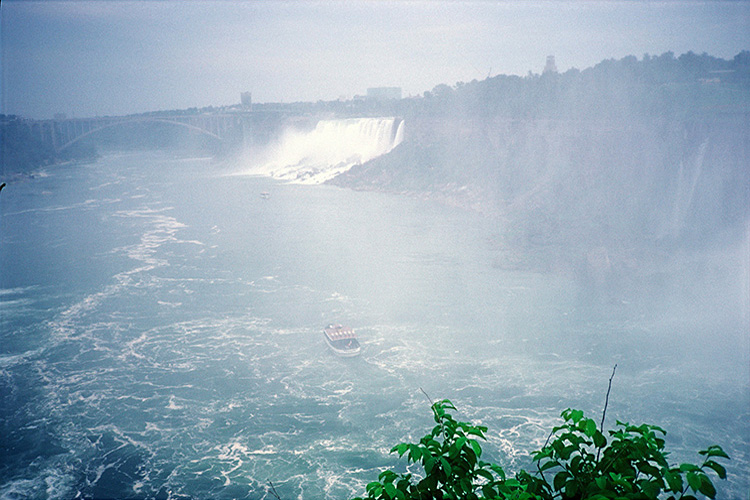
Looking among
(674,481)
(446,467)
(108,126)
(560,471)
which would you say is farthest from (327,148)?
(674,481)

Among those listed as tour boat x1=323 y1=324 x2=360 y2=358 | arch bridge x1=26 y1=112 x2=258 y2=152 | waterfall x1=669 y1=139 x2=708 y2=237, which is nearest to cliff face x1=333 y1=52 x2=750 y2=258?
waterfall x1=669 y1=139 x2=708 y2=237

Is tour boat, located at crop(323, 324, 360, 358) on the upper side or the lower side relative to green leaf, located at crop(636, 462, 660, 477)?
lower

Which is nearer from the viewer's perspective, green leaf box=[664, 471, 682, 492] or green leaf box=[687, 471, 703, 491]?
green leaf box=[687, 471, 703, 491]

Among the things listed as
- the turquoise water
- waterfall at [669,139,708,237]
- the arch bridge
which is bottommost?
the turquoise water

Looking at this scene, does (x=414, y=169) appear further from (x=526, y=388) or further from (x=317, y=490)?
(x=317, y=490)

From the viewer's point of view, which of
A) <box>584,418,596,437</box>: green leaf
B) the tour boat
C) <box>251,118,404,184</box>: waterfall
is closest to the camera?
<box>584,418,596,437</box>: green leaf

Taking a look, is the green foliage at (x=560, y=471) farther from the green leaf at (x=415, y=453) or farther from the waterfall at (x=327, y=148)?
the waterfall at (x=327, y=148)

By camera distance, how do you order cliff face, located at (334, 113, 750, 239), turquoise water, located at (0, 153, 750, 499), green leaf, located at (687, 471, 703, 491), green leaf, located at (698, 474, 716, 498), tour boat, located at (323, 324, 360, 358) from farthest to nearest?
cliff face, located at (334, 113, 750, 239) → tour boat, located at (323, 324, 360, 358) → turquoise water, located at (0, 153, 750, 499) → green leaf, located at (698, 474, 716, 498) → green leaf, located at (687, 471, 703, 491)

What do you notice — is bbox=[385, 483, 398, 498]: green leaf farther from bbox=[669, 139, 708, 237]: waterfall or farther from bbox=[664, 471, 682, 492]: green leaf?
bbox=[669, 139, 708, 237]: waterfall
